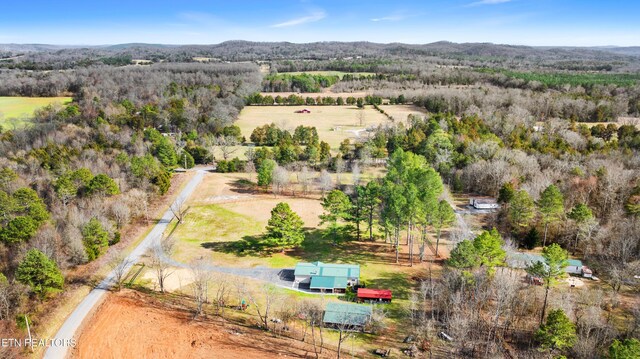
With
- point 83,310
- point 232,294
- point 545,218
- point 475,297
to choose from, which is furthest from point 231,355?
point 545,218

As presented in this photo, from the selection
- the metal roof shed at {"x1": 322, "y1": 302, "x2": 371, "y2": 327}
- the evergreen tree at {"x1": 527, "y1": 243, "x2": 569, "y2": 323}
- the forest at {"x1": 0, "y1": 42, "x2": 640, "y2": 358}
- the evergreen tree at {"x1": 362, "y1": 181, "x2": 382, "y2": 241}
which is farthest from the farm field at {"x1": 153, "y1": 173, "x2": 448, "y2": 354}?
the evergreen tree at {"x1": 527, "y1": 243, "x2": 569, "y2": 323}

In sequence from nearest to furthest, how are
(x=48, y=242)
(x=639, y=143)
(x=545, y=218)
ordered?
1. (x=48, y=242)
2. (x=545, y=218)
3. (x=639, y=143)

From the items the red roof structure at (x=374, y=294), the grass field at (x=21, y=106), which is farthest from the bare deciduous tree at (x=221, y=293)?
the grass field at (x=21, y=106)

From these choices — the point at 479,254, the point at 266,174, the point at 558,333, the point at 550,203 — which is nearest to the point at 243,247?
the point at 266,174

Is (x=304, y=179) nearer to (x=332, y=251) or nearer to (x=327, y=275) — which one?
(x=332, y=251)

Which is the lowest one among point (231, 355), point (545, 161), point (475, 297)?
point (231, 355)

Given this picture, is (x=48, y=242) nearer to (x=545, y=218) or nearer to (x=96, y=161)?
(x=96, y=161)
